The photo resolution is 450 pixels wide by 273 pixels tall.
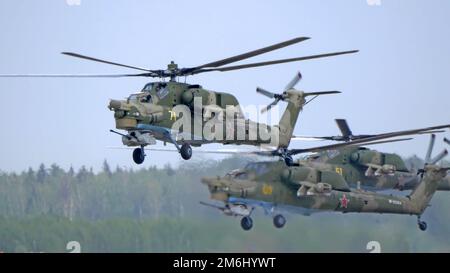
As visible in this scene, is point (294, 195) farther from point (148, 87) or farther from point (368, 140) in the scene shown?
point (148, 87)

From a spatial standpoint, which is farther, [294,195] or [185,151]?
[294,195]

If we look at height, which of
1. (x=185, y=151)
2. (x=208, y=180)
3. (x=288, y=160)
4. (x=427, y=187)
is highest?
(x=185, y=151)

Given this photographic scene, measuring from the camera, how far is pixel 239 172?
44.2 meters

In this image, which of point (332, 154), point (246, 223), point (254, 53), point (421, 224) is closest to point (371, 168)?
point (332, 154)

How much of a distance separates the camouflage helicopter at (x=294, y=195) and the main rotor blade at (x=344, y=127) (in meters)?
4.02

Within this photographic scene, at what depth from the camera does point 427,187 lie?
165ft

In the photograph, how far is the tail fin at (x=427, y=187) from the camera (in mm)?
Result: 49719

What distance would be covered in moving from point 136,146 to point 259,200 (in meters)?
5.36

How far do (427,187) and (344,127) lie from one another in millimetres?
4912

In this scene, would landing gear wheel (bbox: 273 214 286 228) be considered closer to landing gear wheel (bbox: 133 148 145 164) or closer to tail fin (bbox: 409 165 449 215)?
landing gear wheel (bbox: 133 148 145 164)

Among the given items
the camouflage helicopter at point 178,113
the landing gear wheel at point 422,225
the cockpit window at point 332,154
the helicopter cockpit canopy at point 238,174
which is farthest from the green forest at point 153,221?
the cockpit window at point 332,154

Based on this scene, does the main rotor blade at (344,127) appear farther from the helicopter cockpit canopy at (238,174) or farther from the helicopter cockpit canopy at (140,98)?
the helicopter cockpit canopy at (140,98)
